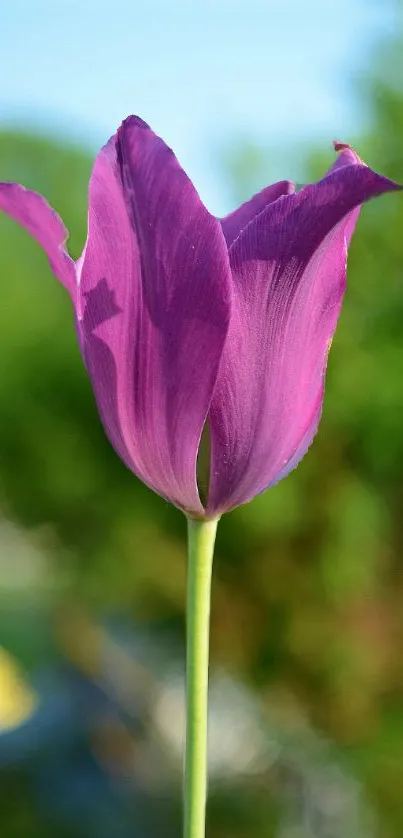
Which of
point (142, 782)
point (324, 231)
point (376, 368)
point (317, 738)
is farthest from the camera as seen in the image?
point (142, 782)

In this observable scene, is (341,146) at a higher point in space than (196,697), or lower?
higher

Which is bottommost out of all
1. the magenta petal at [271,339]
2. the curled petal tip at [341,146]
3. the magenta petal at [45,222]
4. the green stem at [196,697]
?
the green stem at [196,697]

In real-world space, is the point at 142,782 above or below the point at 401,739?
below

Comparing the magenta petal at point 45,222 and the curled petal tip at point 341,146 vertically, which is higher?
the curled petal tip at point 341,146

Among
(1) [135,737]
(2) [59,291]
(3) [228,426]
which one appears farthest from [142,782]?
(3) [228,426]

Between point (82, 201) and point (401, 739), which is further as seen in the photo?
point (82, 201)

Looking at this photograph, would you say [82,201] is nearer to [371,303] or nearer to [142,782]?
[371,303]
